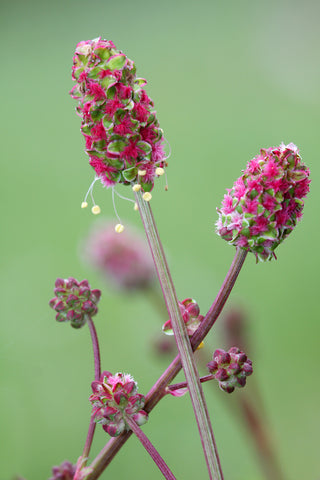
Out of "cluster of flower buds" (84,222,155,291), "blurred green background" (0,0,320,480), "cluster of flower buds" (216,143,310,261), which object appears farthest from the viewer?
"blurred green background" (0,0,320,480)

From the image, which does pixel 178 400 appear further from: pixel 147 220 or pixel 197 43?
pixel 197 43

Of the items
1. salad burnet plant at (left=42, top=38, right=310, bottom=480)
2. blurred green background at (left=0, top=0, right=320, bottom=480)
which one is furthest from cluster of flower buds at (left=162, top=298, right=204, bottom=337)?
blurred green background at (left=0, top=0, right=320, bottom=480)

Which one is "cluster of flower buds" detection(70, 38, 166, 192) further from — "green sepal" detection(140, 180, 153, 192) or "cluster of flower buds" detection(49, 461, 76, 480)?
"cluster of flower buds" detection(49, 461, 76, 480)

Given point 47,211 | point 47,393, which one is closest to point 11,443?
point 47,393

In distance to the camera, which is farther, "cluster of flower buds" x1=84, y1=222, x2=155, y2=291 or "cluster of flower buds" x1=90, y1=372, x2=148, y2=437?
"cluster of flower buds" x1=84, y1=222, x2=155, y2=291

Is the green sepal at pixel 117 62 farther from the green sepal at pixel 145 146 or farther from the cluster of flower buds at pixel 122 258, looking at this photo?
the cluster of flower buds at pixel 122 258

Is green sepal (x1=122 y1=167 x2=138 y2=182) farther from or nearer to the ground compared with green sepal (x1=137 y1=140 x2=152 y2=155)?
nearer to the ground

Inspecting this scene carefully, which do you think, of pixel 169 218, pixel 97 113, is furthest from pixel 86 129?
pixel 169 218
